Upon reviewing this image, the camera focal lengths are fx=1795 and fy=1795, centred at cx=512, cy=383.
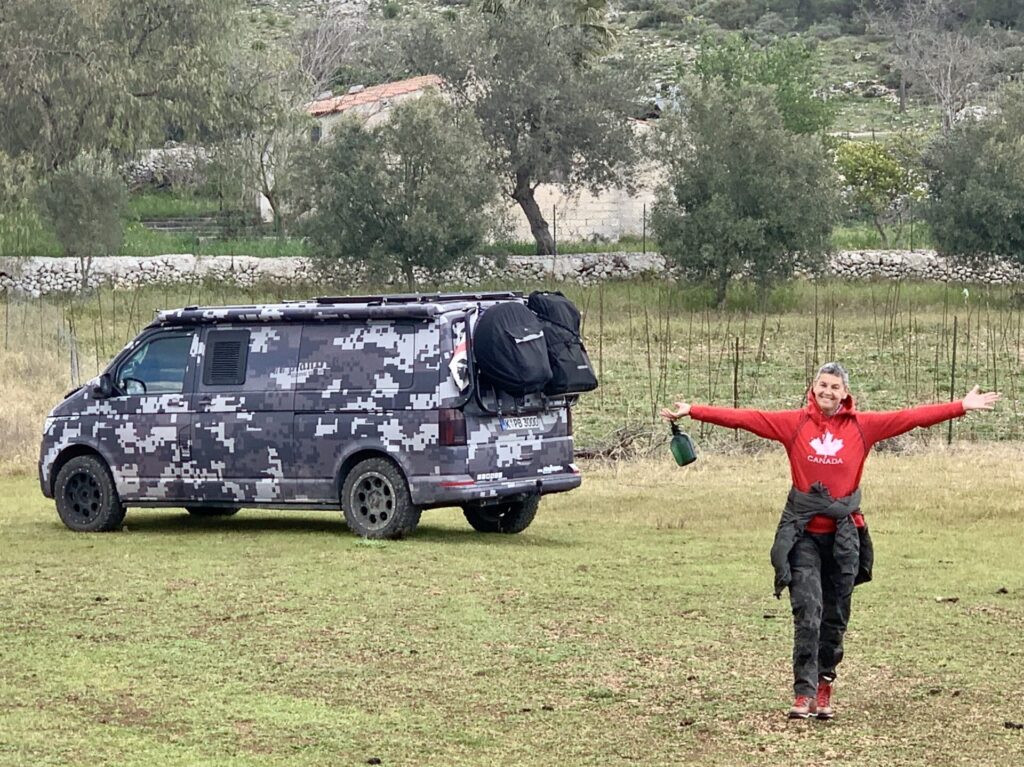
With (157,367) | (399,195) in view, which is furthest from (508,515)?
(399,195)

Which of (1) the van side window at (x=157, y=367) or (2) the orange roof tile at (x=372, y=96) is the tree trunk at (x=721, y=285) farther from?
(1) the van side window at (x=157, y=367)

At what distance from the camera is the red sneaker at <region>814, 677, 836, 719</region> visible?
889 centimetres

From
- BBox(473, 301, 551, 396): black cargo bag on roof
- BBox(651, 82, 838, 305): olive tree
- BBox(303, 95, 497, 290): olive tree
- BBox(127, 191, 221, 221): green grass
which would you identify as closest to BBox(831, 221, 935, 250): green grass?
BBox(651, 82, 838, 305): olive tree

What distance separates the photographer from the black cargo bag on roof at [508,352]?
15.2 meters

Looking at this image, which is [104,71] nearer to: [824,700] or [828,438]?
→ [828,438]

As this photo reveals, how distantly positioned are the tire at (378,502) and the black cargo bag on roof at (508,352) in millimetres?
1220

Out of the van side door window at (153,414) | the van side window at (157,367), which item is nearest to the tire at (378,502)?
the van side door window at (153,414)

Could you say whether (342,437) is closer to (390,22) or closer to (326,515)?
(326,515)

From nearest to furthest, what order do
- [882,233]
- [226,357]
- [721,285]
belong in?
1. [226,357]
2. [721,285]
3. [882,233]

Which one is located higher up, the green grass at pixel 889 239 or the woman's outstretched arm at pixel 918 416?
the green grass at pixel 889 239

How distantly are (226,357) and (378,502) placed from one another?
205 cm

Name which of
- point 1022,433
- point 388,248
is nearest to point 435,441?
point 1022,433

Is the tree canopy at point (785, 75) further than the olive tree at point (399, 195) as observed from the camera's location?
Yes

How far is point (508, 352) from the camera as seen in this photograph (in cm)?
1522
